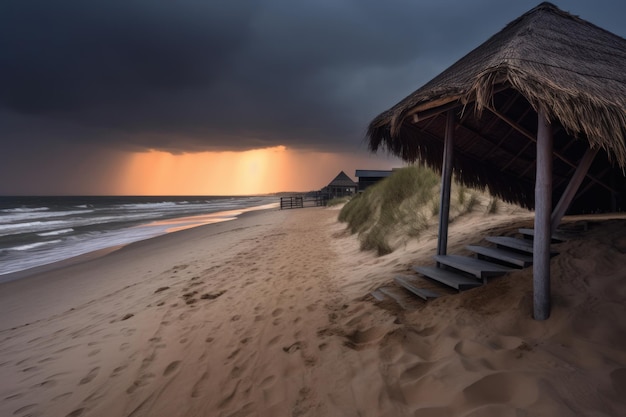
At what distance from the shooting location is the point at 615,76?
3.23 metres

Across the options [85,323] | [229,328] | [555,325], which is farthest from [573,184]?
[85,323]

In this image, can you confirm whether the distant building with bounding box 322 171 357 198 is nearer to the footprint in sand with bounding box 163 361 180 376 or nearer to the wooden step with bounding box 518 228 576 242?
the wooden step with bounding box 518 228 576 242

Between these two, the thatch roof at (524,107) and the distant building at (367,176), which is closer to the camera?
the thatch roof at (524,107)

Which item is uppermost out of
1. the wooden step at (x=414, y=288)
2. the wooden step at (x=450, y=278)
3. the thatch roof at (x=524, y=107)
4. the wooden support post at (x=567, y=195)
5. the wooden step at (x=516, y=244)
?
the thatch roof at (x=524, y=107)

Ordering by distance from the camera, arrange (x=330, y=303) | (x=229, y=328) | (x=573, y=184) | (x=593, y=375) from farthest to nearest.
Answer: (x=330, y=303), (x=229, y=328), (x=573, y=184), (x=593, y=375)

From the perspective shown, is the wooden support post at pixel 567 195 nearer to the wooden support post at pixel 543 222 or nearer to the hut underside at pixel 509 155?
the wooden support post at pixel 543 222

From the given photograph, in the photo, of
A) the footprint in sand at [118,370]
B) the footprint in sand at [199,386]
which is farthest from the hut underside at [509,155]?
the footprint in sand at [118,370]

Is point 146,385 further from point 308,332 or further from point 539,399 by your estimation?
point 539,399

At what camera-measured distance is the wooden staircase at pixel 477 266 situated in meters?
3.74

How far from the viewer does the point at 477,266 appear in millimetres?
3908

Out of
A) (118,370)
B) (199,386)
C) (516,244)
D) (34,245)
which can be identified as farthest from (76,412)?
(34,245)

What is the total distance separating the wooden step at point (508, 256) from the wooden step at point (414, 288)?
39.4 inches

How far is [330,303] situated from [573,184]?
10.2 ft

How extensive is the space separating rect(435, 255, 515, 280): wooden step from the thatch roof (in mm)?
1584
